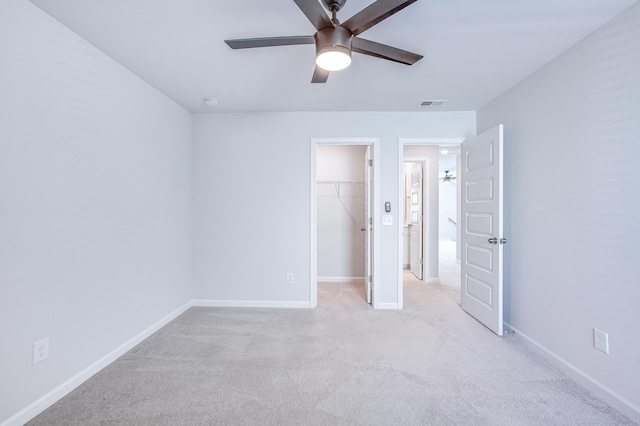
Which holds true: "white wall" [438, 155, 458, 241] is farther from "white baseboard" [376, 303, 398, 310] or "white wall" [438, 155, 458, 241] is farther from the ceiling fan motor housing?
the ceiling fan motor housing

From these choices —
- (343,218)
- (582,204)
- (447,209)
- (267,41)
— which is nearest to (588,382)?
(582,204)

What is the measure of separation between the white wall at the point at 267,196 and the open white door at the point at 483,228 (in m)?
0.71

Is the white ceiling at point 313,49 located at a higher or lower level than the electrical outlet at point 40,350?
higher

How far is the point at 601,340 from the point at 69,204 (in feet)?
12.1

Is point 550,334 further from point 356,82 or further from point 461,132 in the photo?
point 356,82

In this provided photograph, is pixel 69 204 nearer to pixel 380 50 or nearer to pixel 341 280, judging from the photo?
pixel 380 50

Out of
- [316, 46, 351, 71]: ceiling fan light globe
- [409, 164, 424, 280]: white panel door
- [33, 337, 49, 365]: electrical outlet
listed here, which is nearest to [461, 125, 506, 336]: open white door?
[409, 164, 424, 280]: white panel door

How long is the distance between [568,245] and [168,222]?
367 cm

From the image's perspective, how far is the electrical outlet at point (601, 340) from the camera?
1.81 m

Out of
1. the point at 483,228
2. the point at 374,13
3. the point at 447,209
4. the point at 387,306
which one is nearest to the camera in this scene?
the point at 374,13

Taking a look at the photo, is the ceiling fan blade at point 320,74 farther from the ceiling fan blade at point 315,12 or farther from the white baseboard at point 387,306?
the white baseboard at point 387,306

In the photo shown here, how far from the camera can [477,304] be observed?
9.87ft

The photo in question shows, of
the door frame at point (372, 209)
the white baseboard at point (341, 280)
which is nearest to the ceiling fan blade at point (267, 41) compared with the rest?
the door frame at point (372, 209)

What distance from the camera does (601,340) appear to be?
6.06 ft
